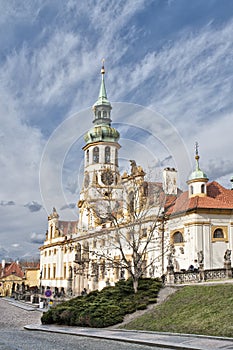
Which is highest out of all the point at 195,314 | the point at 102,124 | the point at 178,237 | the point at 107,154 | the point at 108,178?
the point at 102,124

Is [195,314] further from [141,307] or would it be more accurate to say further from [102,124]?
[102,124]

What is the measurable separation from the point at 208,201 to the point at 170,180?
41.3 ft

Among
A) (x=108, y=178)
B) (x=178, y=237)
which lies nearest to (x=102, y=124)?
(x=108, y=178)

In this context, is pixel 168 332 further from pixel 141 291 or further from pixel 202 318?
pixel 141 291

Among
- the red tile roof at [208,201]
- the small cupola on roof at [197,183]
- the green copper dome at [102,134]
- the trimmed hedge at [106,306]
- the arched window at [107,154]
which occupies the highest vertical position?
the green copper dome at [102,134]

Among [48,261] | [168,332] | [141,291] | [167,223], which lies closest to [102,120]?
[48,261]

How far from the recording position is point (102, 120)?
6906cm

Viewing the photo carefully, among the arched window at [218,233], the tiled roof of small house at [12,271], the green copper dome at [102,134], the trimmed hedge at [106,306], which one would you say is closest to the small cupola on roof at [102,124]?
the green copper dome at [102,134]

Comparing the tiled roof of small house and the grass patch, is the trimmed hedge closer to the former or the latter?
the grass patch

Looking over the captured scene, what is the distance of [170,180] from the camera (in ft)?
170

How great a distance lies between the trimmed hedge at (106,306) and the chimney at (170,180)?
2197cm

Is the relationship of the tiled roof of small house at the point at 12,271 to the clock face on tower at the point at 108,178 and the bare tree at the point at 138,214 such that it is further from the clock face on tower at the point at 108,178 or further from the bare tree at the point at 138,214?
the clock face on tower at the point at 108,178

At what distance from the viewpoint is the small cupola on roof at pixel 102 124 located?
66188mm

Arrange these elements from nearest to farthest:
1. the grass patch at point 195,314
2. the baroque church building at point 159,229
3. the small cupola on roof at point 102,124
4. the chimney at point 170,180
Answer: the grass patch at point 195,314 < the baroque church building at point 159,229 < the chimney at point 170,180 < the small cupola on roof at point 102,124
